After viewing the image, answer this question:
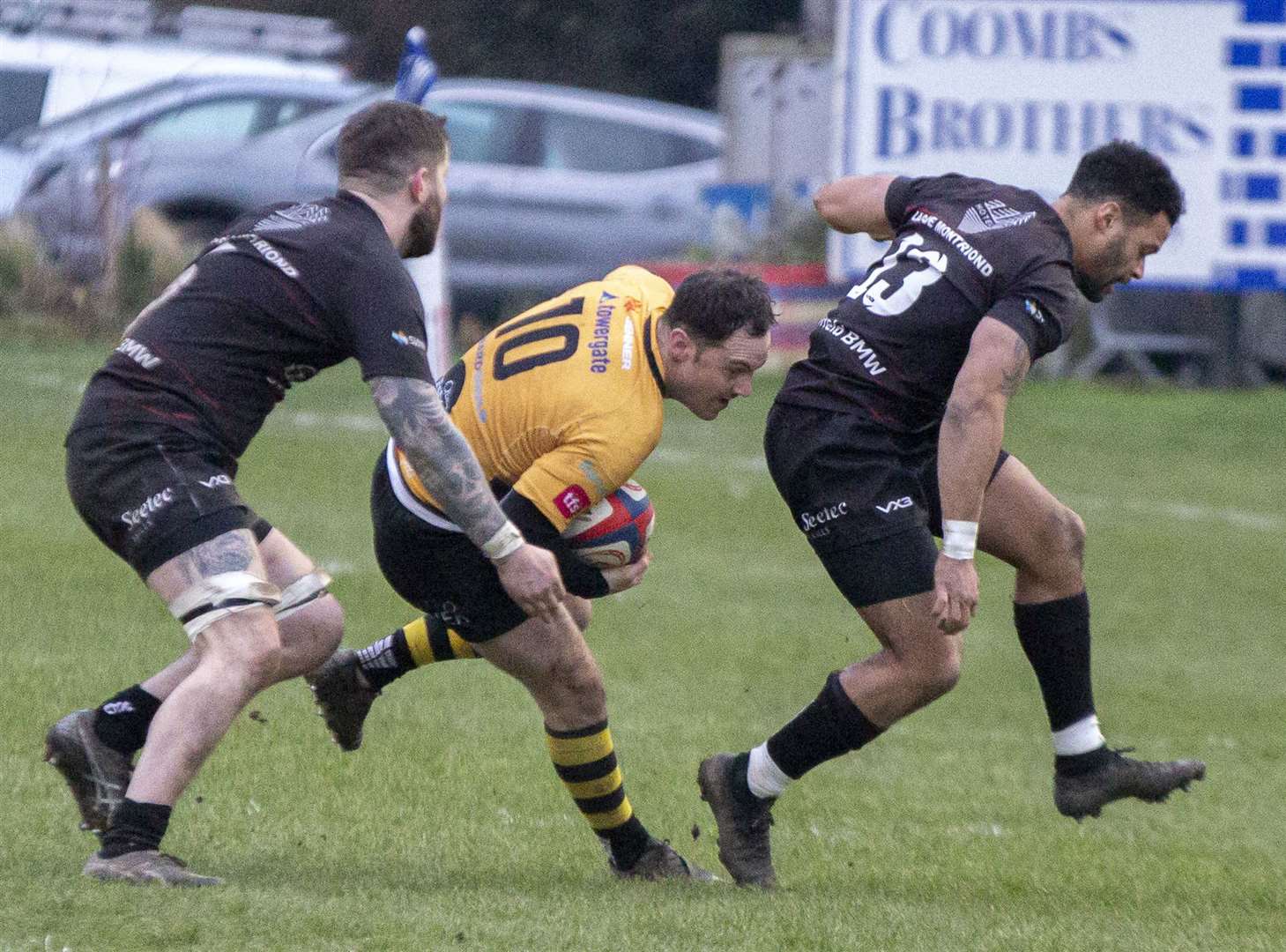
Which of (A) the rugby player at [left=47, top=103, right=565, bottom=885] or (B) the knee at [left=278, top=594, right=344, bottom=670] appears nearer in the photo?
(A) the rugby player at [left=47, top=103, right=565, bottom=885]

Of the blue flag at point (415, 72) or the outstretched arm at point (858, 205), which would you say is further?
the blue flag at point (415, 72)

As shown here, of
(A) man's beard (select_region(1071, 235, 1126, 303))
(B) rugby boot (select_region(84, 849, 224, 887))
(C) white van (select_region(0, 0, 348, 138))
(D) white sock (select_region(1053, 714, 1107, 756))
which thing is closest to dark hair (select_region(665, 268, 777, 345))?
(A) man's beard (select_region(1071, 235, 1126, 303))

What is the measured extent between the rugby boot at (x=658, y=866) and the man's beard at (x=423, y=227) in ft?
5.57

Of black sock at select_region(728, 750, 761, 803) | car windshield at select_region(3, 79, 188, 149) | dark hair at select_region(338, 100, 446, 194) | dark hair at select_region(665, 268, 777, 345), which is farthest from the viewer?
car windshield at select_region(3, 79, 188, 149)

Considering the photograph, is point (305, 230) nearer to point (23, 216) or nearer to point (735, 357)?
point (735, 357)

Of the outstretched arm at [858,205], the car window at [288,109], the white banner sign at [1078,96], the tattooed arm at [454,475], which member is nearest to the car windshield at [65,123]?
the car window at [288,109]

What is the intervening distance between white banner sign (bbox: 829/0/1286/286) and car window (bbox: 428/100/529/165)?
2.69 meters

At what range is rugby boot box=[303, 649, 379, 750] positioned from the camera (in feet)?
20.9

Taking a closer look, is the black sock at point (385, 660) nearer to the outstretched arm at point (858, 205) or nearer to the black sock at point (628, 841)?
the black sock at point (628, 841)

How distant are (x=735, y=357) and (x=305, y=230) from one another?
3.60ft

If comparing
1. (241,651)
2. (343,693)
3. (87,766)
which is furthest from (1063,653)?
(87,766)

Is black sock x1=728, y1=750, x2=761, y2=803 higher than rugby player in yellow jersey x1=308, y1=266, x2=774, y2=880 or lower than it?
lower

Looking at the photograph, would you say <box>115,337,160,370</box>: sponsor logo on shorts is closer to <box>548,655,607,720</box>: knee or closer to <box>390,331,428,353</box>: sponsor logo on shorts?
<box>390,331,428,353</box>: sponsor logo on shorts

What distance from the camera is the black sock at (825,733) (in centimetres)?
577
